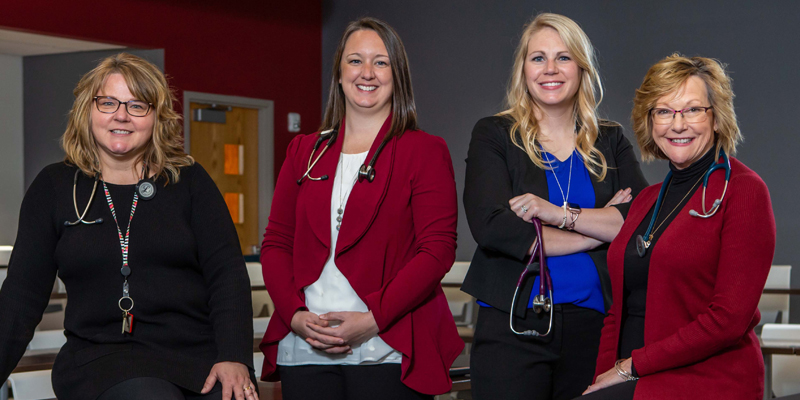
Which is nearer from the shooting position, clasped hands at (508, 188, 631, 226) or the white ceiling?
clasped hands at (508, 188, 631, 226)

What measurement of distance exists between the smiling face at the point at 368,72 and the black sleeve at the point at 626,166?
0.64 metres

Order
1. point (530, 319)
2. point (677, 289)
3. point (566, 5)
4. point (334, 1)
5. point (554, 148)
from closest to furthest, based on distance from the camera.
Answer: point (677, 289)
point (530, 319)
point (554, 148)
point (566, 5)
point (334, 1)

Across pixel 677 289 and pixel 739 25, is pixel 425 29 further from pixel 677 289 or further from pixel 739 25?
pixel 677 289

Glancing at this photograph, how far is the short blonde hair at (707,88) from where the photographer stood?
5.49ft

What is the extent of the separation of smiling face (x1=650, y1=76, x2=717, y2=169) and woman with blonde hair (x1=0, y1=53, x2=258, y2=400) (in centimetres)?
108

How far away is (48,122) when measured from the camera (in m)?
7.67

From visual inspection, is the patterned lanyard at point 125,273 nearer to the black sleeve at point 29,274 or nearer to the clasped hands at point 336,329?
the black sleeve at point 29,274

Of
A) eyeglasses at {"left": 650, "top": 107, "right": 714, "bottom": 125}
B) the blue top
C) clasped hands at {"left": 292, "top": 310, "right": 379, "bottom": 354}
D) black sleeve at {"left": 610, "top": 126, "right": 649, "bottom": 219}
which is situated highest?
eyeglasses at {"left": 650, "top": 107, "right": 714, "bottom": 125}

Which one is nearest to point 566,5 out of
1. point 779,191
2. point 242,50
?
point 779,191

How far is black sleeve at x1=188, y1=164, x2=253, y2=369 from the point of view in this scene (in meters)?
1.77

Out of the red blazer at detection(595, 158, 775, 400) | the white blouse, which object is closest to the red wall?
the white blouse

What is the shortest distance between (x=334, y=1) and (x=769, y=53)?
461 cm

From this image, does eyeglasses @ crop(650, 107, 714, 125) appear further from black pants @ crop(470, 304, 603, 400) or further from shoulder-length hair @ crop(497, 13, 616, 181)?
black pants @ crop(470, 304, 603, 400)

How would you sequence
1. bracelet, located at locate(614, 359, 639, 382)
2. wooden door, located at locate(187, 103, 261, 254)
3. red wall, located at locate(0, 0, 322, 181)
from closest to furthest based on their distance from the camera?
bracelet, located at locate(614, 359, 639, 382) → red wall, located at locate(0, 0, 322, 181) → wooden door, located at locate(187, 103, 261, 254)
